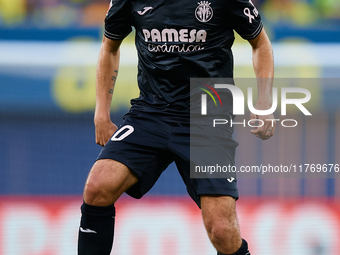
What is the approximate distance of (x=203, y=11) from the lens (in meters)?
2.37

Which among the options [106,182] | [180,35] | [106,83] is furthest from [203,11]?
[106,182]

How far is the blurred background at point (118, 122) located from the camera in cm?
452

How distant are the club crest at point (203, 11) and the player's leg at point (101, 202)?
2.50 ft

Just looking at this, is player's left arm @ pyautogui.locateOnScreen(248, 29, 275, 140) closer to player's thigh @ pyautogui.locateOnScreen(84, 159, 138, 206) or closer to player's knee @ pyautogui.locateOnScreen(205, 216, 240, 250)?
player's knee @ pyautogui.locateOnScreen(205, 216, 240, 250)

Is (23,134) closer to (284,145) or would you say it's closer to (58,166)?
(58,166)

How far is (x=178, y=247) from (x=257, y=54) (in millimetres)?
2261

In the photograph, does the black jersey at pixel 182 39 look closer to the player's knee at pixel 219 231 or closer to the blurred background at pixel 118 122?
the player's knee at pixel 219 231

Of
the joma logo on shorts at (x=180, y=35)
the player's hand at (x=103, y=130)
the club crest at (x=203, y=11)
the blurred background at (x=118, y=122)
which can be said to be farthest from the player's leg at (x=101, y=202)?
the blurred background at (x=118, y=122)

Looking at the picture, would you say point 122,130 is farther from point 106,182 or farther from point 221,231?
point 221,231

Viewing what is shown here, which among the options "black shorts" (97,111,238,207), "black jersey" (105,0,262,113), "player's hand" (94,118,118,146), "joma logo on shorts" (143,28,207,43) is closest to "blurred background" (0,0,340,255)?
"player's hand" (94,118,118,146)

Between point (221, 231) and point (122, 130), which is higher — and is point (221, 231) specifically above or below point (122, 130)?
below

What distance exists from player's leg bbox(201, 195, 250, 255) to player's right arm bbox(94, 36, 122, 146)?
591mm

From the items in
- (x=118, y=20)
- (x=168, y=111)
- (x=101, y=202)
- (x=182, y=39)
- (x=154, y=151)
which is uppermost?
(x=118, y=20)

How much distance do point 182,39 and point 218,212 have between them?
2.61 feet
